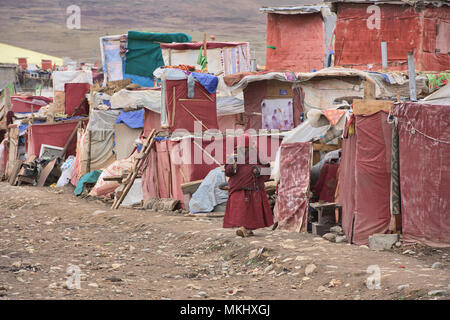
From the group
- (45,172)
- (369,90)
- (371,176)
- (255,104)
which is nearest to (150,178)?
(255,104)

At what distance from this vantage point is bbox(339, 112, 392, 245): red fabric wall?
33.1 feet

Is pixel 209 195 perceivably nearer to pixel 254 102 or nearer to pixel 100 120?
pixel 254 102

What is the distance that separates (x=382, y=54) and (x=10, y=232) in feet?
37.9

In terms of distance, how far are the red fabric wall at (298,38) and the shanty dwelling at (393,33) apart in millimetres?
3188

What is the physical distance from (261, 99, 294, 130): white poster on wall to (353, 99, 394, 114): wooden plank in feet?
33.4

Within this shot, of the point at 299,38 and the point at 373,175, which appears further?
the point at 299,38

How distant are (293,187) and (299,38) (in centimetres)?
1386

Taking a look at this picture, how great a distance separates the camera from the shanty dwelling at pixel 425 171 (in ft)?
31.1

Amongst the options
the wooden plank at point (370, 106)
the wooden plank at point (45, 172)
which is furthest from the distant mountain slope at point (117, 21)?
the wooden plank at point (370, 106)

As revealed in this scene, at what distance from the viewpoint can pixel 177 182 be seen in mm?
16734

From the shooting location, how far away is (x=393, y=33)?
21156 millimetres

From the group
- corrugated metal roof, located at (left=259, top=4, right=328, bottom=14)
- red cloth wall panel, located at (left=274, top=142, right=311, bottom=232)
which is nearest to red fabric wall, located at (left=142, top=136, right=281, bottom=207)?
red cloth wall panel, located at (left=274, top=142, right=311, bottom=232)

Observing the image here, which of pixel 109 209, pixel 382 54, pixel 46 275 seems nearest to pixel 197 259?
pixel 46 275

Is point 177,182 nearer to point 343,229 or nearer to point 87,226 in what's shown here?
point 87,226
